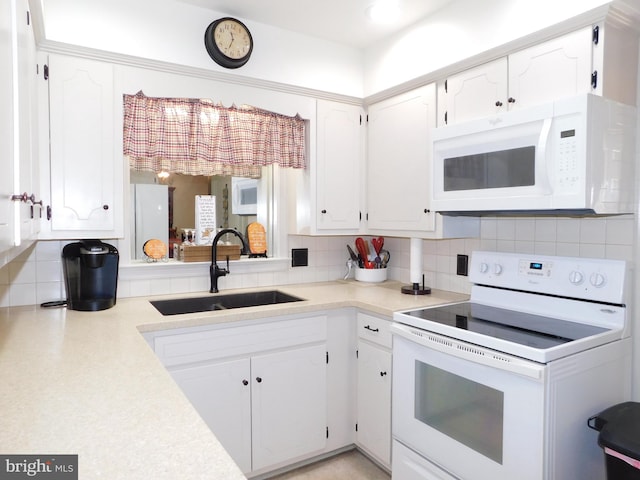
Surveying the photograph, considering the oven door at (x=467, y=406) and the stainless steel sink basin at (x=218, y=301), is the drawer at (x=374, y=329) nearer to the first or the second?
the oven door at (x=467, y=406)

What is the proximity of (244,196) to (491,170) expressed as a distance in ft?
4.95

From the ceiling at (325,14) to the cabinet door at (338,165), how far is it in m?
0.41

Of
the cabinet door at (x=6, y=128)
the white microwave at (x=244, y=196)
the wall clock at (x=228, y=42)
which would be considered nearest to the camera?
the cabinet door at (x=6, y=128)

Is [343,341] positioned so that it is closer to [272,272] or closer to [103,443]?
[272,272]

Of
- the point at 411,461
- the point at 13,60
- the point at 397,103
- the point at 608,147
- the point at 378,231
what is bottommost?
the point at 411,461

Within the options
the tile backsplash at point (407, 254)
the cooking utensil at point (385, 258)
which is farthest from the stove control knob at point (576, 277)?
the cooking utensil at point (385, 258)

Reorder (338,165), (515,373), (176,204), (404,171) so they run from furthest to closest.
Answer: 1. (338,165)
2. (176,204)
3. (404,171)
4. (515,373)

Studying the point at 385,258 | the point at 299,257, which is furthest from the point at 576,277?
the point at 299,257

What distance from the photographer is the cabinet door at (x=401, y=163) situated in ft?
7.61

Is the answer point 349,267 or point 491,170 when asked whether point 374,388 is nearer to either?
point 349,267

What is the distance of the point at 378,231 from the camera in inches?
105

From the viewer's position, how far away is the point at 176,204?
257cm

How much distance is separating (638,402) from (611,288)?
1.51ft

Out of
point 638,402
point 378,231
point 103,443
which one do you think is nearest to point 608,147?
point 638,402
